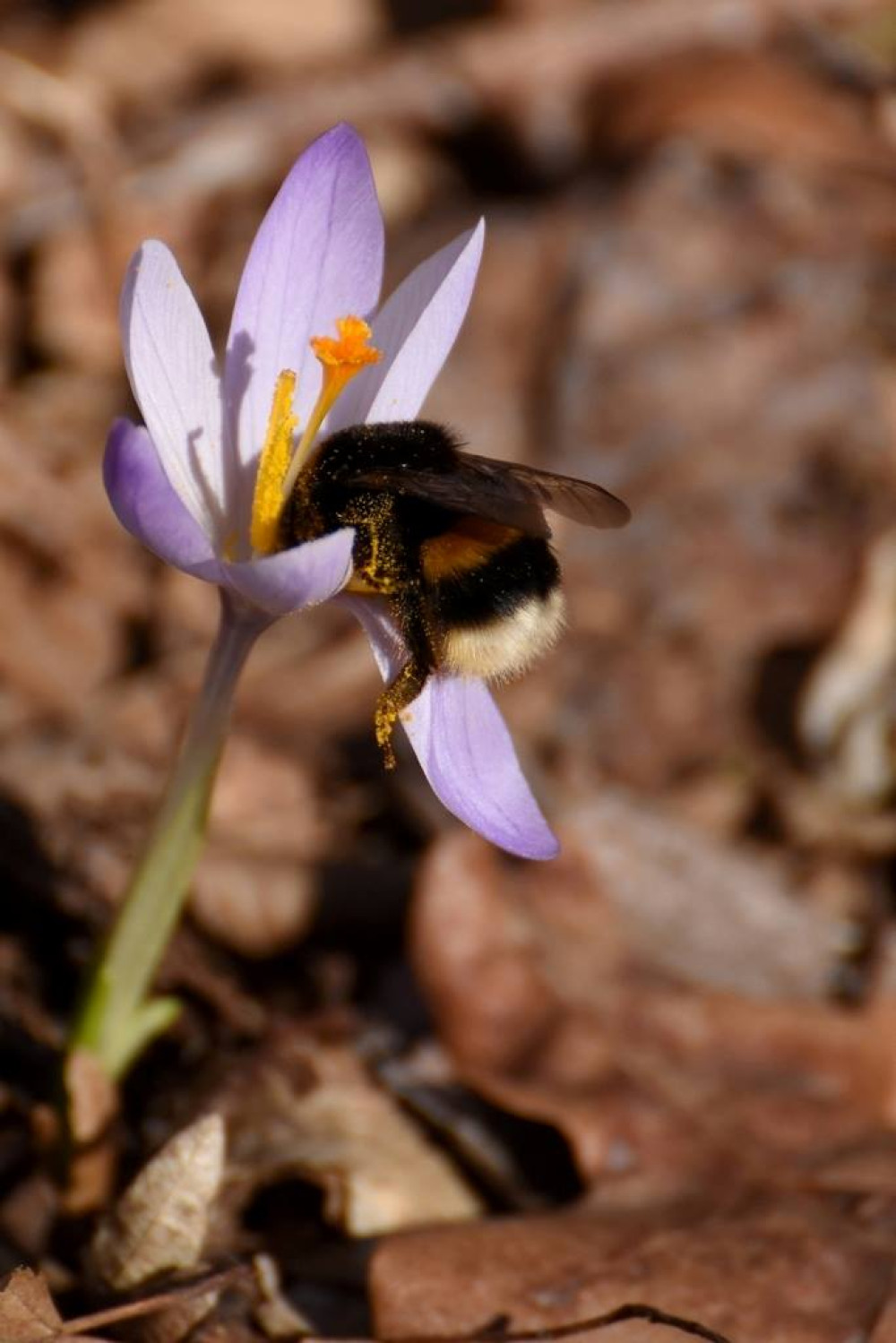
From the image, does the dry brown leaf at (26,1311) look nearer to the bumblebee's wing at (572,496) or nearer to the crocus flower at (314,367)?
the crocus flower at (314,367)

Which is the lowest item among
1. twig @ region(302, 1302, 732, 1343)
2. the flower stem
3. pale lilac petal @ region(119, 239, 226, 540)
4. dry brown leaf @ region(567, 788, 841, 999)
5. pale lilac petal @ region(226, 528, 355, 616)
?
twig @ region(302, 1302, 732, 1343)

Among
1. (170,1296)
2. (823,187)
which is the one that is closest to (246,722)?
(170,1296)

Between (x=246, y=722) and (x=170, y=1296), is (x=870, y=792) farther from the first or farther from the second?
(x=170, y=1296)

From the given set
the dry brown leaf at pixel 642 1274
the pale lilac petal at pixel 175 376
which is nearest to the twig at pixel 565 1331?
the dry brown leaf at pixel 642 1274

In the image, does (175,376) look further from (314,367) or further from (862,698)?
(862,698)

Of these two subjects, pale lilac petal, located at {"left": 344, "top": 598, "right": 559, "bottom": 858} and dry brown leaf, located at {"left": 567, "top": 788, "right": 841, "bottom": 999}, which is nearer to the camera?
pale lilac petal, located at {"left": 344, "top": 598, "right": 559, "bottom": 858}

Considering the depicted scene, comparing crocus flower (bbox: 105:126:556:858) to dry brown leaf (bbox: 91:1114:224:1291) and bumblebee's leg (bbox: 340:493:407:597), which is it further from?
dry brown leaf (bbox: 91:1114:224:1291)

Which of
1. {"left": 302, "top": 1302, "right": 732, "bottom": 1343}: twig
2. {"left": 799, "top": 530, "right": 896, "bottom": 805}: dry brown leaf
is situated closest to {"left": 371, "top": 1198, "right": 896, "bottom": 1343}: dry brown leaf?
{"left": 302, "top": 1302, "right": 732, "bottom": 1343}: twig
